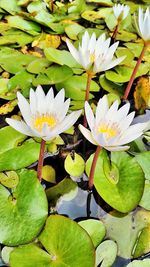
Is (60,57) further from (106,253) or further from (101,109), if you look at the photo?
(106,253)

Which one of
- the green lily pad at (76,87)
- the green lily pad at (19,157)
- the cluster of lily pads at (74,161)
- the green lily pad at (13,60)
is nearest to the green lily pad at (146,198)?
the cluster of lily pads at (74,161)

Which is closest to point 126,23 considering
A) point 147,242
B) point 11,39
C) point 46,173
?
point 11,39

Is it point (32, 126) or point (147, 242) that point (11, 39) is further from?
point (147, 242)

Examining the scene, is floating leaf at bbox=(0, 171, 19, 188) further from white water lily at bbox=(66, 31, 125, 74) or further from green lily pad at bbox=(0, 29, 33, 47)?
green lily pad at bbox=(0, 29, 33, 47)

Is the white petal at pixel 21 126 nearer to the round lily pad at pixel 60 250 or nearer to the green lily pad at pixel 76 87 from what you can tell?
the round lily pad at pixel 60 250

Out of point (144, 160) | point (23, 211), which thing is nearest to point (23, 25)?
point (144, 160)
